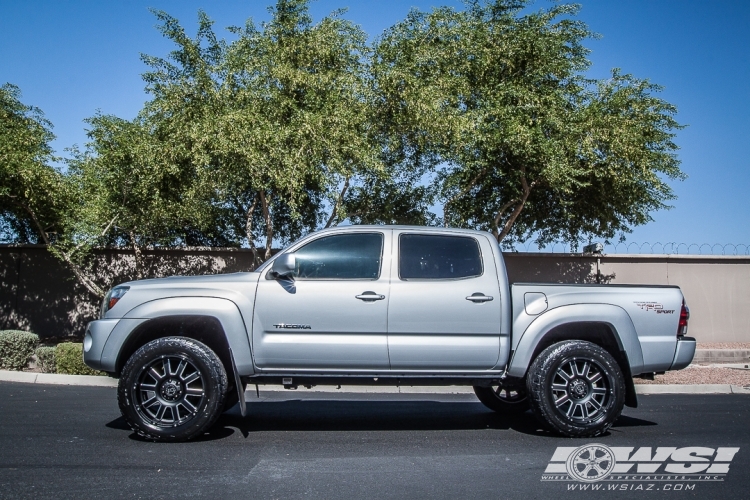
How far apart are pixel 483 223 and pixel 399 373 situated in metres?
11.6

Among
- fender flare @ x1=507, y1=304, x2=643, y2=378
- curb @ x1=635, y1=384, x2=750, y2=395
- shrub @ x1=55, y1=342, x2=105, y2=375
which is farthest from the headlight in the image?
curb @ x1=635, y1=384, x2=750, y2=395

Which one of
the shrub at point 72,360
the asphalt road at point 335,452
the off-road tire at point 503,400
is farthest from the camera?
the shrub at point 72,360

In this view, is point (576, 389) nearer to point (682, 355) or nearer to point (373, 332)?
point (682, 355)

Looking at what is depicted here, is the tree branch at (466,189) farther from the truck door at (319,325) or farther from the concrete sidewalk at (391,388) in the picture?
the truck door at (319,325)

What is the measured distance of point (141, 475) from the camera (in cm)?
Answer: 564

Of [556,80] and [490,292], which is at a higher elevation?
[556,80]

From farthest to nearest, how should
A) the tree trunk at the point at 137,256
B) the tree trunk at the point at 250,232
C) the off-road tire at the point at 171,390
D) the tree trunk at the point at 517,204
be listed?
the tree trunk at the point at 137,256
the tree trunk at the point at 517,204
the tree trunk at the point at 250,232
the off-road tire at the point at 171,390

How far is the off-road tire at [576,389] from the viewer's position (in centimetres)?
705

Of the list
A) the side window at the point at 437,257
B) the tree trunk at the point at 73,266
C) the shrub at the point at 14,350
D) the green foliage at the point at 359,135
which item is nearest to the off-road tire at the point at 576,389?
the side window at the point at 437,257

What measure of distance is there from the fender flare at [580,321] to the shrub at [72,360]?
8.14m

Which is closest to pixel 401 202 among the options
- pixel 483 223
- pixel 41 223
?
pixel 483 223

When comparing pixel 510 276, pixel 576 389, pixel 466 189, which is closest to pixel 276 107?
pixel 466 189

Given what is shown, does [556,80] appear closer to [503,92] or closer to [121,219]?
[503,92]

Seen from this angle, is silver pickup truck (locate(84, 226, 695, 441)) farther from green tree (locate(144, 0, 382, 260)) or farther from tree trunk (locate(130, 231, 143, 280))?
tree trunk (locate(130, 231, 143, 280))
